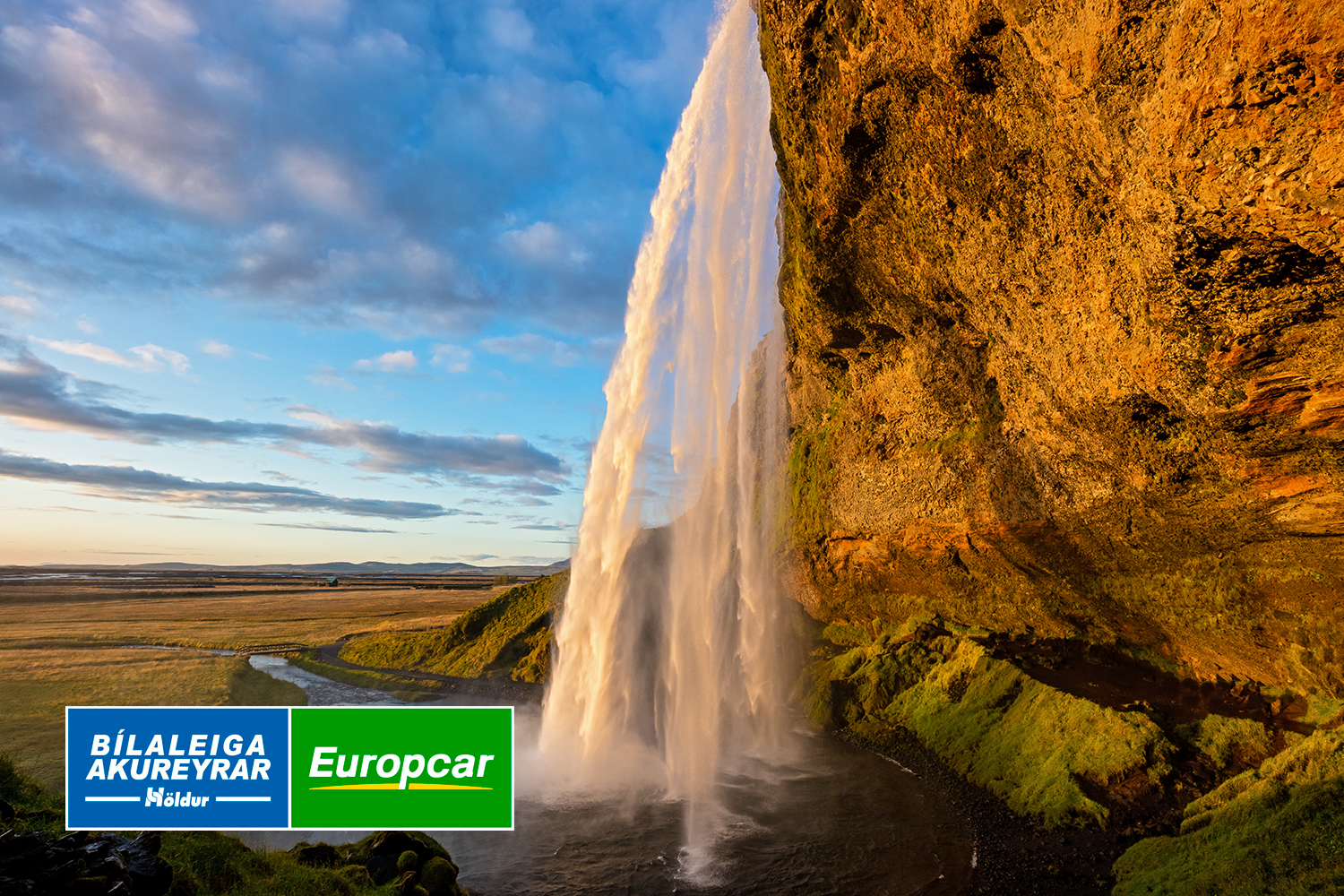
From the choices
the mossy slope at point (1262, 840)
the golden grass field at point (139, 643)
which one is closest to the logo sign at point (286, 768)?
the golden grass field at point (139, 643)

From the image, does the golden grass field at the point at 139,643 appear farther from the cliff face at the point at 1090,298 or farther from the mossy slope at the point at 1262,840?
the cliff face at the point at 1090,298

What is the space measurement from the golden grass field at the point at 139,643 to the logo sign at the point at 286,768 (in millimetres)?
10565

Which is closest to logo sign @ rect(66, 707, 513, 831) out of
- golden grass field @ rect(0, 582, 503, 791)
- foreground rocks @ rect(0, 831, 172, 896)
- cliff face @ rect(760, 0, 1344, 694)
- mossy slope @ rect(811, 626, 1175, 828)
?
foreground rocks @ rect(0, 831, 172, 896)

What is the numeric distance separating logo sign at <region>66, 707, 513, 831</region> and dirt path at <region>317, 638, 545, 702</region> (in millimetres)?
20065

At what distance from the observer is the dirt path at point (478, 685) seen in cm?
3125

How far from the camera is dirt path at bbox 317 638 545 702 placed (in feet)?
103

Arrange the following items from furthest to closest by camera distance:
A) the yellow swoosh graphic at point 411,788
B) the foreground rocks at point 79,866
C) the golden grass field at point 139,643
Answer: the golden grass field at point 139,643 → the yellow swoosh graphic at point 411,788 → the foreground rocks at point 79,866

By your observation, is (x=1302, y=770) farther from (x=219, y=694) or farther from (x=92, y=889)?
(x=219, y=694)

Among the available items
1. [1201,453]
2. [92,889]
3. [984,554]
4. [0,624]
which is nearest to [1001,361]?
[1201,453]

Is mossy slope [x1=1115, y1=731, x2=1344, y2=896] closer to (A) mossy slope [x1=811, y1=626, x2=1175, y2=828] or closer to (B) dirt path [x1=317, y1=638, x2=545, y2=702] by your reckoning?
(A) mossy slope [x1=811, y1=626, x2=1175, y2=828]

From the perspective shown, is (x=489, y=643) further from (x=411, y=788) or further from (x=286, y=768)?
(x=286, y=768)

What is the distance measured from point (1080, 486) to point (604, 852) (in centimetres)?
1507

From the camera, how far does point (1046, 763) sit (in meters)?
16.0

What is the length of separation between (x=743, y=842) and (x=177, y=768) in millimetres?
11212
